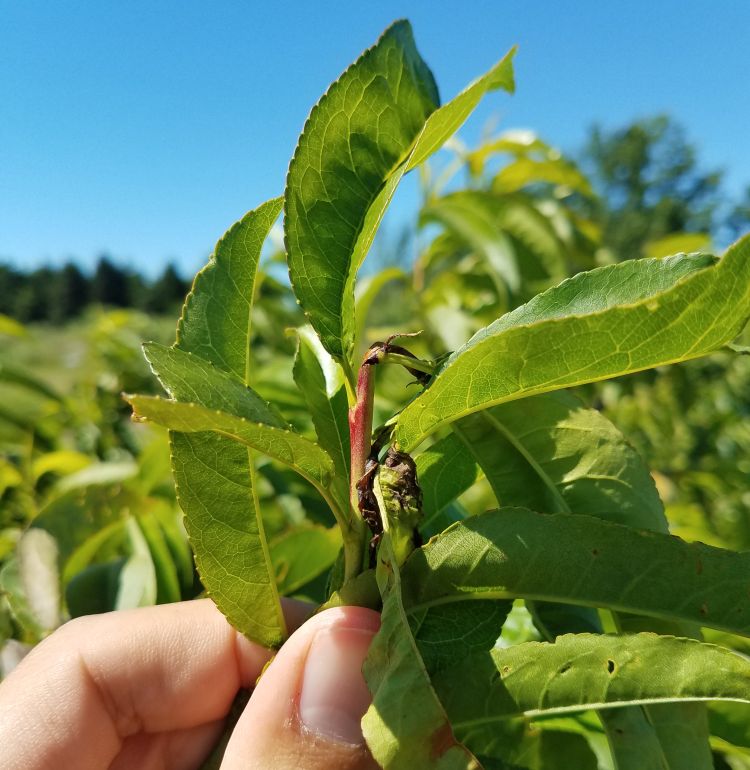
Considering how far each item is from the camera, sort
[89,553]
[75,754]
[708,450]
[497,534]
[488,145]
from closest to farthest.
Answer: [497,534] < [75,754] < [89,553] < [488,145] < [708,450]

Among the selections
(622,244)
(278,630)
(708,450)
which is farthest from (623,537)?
(622,244)

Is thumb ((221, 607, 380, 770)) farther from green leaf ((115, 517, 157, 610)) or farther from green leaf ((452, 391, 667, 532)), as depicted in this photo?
green leaf ((115, 517, 157, 610))

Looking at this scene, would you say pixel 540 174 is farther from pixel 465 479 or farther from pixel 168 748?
pixel 168 748

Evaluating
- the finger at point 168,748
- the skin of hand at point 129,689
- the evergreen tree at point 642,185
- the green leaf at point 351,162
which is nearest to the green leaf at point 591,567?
the green leaf at point 351,162

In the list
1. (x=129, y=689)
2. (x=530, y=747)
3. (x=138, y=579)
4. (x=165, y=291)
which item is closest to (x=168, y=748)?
(x=129, y=689)

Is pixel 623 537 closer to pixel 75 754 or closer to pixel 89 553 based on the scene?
pixel 75 754
